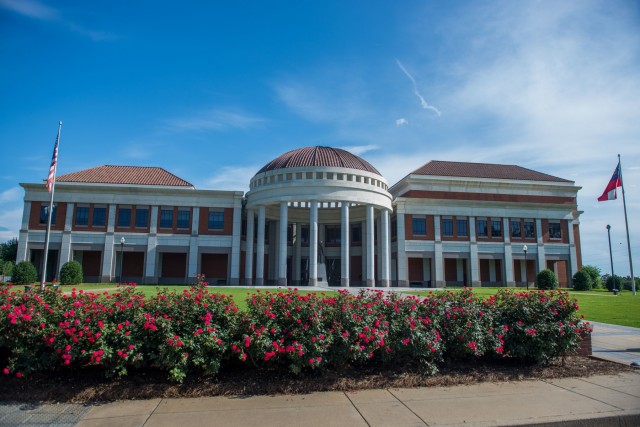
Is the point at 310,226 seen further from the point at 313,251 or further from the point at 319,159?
the point at 319,159

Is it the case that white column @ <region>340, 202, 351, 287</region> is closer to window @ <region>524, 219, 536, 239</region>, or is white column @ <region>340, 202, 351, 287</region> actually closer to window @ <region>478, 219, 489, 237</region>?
window @ <region>478, 219, 489, 237</region>

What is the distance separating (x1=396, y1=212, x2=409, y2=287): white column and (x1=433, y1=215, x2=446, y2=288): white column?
3.73 meters

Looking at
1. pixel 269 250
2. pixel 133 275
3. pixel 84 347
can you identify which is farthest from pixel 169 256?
pixel 84 347

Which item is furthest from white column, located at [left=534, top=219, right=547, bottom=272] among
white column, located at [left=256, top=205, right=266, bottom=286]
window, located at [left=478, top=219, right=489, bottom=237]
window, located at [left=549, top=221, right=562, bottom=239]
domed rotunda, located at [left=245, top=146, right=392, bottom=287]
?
white column, located at [left=256, top=205, right=266, bottom=286]

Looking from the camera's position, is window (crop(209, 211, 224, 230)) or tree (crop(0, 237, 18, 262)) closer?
window (crop(209, 211, 224, 230))

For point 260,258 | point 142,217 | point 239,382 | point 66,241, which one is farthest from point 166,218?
point 239,382

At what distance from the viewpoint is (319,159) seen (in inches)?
1868

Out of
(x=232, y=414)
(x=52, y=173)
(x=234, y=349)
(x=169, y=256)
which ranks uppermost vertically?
(x=52, y=173)

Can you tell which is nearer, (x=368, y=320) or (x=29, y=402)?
(x=29, y=402)

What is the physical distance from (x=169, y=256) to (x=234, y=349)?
44.6 metres

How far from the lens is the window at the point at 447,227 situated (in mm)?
51094

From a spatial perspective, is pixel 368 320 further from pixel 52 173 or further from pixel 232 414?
pixel 52 173

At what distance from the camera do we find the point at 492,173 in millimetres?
59688

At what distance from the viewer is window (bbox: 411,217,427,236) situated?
1994 inches
